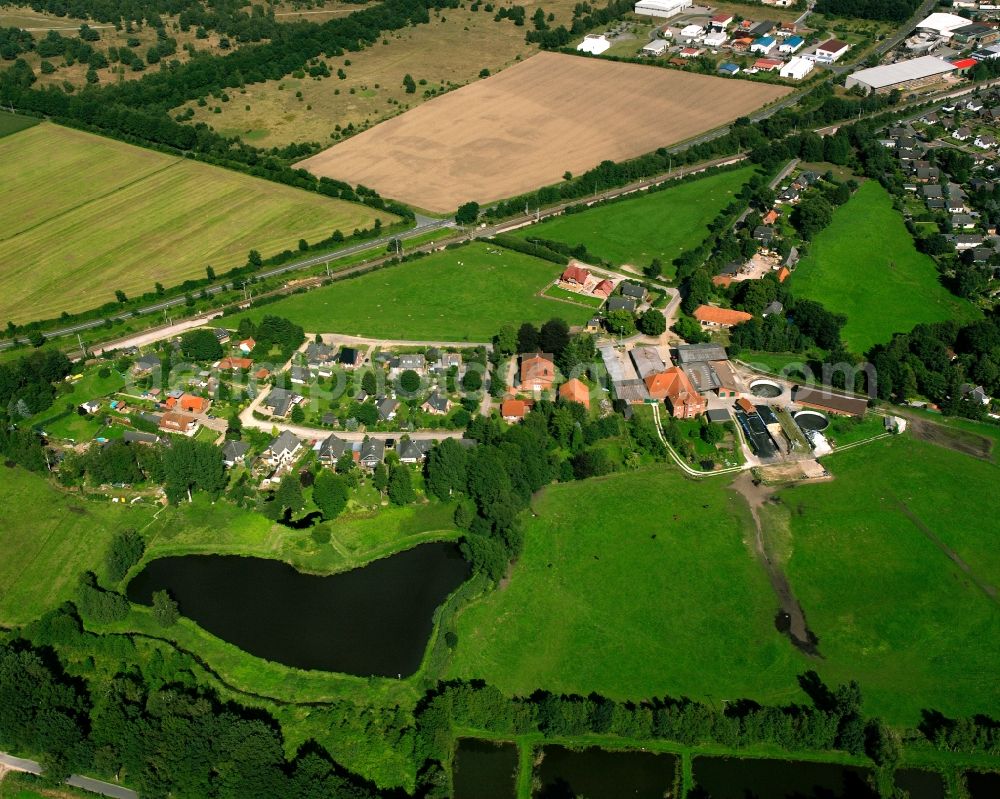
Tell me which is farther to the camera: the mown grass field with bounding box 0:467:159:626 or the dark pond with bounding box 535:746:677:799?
the mown grass field with bounding box 0:467:159:626

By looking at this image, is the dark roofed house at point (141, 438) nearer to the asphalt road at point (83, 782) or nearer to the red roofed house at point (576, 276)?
the asphalt road at point (83, 782)

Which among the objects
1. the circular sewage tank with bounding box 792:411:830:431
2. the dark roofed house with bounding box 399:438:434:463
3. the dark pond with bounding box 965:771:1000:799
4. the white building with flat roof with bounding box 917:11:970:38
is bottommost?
the dark pond with bounding box 965:771:1000:799

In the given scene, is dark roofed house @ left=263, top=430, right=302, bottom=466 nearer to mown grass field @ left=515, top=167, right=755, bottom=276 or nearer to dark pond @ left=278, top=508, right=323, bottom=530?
dark pond @ left=278, top=508, right=323, bottom=530

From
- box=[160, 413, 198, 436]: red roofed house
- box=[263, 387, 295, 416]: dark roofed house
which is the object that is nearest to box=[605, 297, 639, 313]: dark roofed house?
box=[263, 387, 295, 416]: dark roofed house

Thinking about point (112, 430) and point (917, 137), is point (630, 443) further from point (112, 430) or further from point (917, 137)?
point (917, 137)

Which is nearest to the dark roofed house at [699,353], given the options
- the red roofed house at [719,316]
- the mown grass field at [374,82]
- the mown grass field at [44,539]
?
the red roofed house at [719,316]

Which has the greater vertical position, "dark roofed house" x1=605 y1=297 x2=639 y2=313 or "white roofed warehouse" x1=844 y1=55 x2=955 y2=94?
"white roofed warehouse" x1=844 y1=55 x2=955 y2=94
